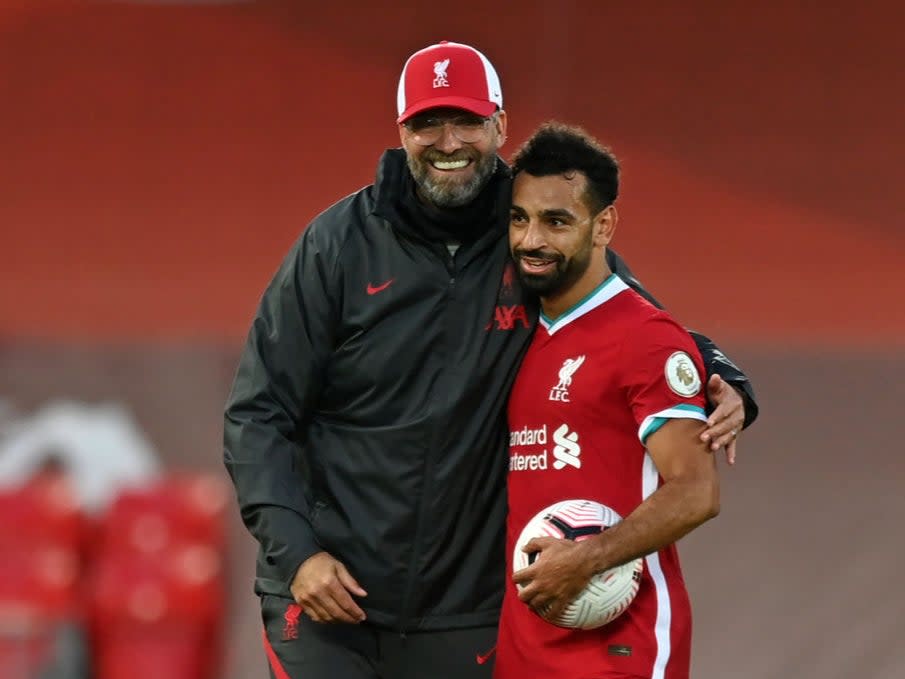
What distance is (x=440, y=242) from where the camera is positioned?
3537mm

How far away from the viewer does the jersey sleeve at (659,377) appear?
3162 mm

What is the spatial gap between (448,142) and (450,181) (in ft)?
0.29

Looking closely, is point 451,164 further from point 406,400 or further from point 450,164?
point 406,400

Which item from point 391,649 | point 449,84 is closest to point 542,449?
point 391,649

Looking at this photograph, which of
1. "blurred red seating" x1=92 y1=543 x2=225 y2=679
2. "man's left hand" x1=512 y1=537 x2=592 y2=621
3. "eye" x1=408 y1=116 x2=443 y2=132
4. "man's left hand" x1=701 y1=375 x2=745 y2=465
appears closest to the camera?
"man's left hand" x1=512 y1=537 x2=592 y2=621

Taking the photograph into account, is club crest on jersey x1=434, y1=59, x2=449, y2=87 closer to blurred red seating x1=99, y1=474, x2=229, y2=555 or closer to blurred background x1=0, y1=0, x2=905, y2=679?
blurred background x1=0, y1=0, x2=905, y2=679

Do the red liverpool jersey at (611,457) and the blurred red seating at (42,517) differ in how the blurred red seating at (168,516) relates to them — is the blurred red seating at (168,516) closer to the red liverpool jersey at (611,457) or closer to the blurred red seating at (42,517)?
the blurred red seating at (42,517)

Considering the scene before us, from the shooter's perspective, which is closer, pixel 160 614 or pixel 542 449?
pixel 542 449

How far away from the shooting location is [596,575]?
311 centimetres

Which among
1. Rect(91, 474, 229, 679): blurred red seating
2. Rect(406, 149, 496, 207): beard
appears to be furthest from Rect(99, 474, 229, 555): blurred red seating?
Rect(406, 149, 496, 207): beard

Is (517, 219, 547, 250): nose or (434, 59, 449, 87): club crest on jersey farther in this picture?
(434, 59, 449, 87): club crest on jersey

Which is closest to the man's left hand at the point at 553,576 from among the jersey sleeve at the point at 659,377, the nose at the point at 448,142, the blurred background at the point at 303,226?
the jersey sleeve at the point at 659,377

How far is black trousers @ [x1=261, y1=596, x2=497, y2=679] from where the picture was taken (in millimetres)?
3488

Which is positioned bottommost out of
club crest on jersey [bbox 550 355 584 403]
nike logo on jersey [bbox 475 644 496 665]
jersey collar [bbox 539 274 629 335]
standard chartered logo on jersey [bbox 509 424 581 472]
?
nike logo on jersey [bbox 475 644 496 665]
